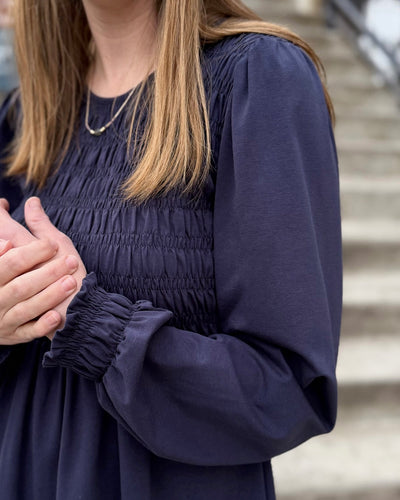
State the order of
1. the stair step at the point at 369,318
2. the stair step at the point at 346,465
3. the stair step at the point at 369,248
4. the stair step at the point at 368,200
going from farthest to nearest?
1. the stair step at the point at 368,200
2. the stair step at the point at 369,248
3. the stair step at the point at 369,318
4. the stair step at the point at 346,465

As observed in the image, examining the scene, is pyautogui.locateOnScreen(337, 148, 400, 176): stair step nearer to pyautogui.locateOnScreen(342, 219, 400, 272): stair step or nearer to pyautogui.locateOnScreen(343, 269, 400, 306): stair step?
pyautogui.locateOnScreen(342, 219, 400, 272): stair step

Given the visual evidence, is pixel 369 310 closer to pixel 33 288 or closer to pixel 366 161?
pixel 366 161

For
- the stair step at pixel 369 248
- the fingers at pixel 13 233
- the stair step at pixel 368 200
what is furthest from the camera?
the stair step at pixel 368 200

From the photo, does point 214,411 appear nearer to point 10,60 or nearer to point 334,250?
point 334,250

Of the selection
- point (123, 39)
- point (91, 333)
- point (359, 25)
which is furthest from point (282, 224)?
point (359, 25)

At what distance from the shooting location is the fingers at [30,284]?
70 centimetres

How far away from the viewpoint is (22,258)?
2.33ft

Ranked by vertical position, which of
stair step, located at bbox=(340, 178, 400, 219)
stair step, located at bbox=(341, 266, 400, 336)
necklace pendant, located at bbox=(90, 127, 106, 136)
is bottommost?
stair step, located at bbox=(341, 266, 400, 336)

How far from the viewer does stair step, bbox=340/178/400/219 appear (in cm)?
279

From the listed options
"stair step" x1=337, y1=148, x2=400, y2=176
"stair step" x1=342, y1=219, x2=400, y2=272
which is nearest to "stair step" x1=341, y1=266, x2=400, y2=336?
"stair step" x1=342, y1=219, x2=400, y2=272

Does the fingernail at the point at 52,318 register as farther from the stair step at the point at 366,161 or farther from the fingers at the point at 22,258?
the stair step at the point at 366,161

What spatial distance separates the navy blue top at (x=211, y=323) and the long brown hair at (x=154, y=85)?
0.09 ft

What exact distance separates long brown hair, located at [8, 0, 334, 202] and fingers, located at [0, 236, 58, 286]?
15 centimetres

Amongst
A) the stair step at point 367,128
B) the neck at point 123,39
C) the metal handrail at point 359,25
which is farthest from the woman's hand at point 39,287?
the metal handrail at point 359,25
